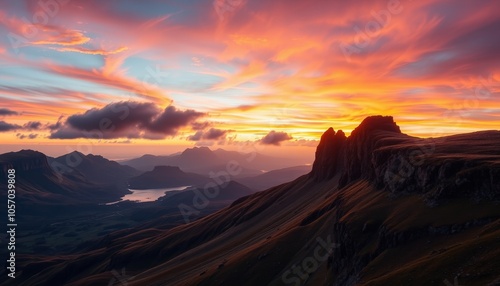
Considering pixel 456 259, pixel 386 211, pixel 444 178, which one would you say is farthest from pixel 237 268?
pixel 456 259

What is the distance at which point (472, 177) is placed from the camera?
69.2 m

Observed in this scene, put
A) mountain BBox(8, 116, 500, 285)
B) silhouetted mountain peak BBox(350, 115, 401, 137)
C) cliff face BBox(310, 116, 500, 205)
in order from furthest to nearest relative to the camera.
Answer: silhouetted mountain peak BBox(350, 115, 401, 137), cliff face BBox(310, 116, 500, 205), mountain BBox(8, 116, 500, 285)

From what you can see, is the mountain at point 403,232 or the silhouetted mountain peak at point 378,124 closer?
the mountain at point 403,232

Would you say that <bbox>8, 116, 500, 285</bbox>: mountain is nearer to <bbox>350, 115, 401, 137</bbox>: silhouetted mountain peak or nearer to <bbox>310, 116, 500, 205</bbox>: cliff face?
<bbox>310, 116, 500, 205</bbox>: cliff face

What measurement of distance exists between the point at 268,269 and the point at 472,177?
62.7 meters

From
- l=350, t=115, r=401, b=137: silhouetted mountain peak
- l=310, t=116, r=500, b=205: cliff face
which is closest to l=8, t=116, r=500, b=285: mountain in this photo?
l=310, t=116, r=500, b=205: cliff face

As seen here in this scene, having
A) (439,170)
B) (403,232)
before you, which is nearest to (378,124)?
(439,170)

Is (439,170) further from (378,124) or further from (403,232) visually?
(378,124)

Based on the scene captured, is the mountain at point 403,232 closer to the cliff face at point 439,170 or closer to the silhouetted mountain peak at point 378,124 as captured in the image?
the cliff face at point 439,170

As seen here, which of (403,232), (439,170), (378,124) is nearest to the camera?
(403,232)

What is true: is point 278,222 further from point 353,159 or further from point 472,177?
point 472,177

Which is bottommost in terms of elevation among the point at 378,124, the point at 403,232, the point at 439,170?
the point at 403,232

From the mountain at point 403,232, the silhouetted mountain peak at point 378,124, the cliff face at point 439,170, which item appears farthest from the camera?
the silhouetted mountain peak at point 378,124

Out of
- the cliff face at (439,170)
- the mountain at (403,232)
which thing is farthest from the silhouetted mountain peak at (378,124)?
the mountain at (403,232)
